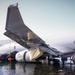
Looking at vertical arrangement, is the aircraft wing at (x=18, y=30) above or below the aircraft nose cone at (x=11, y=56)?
above

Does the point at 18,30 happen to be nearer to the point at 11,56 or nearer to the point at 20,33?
the point at 20,33

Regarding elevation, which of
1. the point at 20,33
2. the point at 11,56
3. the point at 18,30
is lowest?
the point at 11,56

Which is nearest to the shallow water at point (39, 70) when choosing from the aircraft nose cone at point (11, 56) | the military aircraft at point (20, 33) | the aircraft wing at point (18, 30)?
the military aircraft at point (20, 33)

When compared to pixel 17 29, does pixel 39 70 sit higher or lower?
lower

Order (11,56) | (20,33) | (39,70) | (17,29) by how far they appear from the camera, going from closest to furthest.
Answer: (39,70)
(17,29)
(20,33)
(11,56)

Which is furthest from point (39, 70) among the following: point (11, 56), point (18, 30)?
point (11, 56)

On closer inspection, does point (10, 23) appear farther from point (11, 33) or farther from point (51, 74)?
point (51, 74)

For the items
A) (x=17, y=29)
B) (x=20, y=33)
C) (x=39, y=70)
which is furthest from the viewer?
(x=20, y=33)

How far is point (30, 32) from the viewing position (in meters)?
14.4

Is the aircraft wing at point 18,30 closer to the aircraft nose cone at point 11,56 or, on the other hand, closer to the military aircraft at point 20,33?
the military aircraft at point 20,33

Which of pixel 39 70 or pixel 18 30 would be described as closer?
pixel 39 70

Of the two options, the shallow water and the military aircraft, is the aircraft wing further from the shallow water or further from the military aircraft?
the shallow water

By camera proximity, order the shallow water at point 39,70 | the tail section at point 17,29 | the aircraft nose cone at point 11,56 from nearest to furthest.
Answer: the shallow water at point 39,70 < the tail section at point 17,29 < the aircraft nose cone at point 11,56

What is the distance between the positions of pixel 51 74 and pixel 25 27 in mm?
4372
